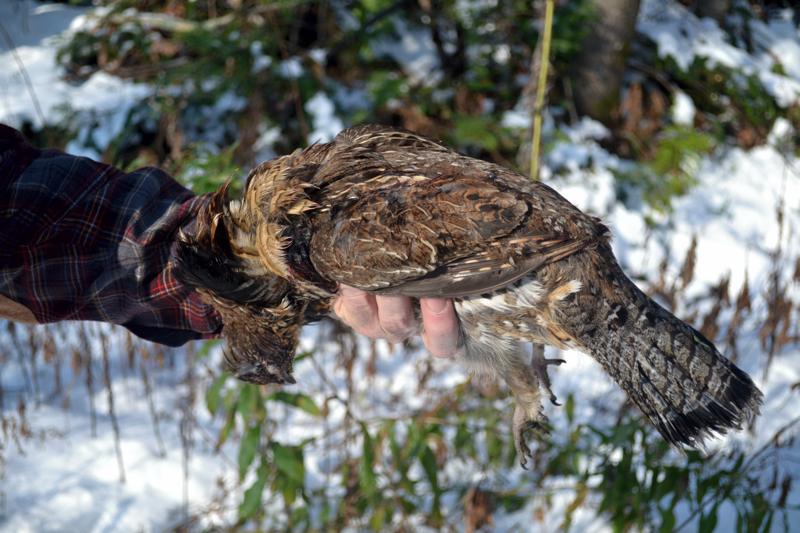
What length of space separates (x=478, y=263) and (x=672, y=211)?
201 inches

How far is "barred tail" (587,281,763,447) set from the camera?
206cm

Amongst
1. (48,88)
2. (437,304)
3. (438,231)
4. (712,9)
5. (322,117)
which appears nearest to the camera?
(438,231)

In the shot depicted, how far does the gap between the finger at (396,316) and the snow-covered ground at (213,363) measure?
1.08 metres

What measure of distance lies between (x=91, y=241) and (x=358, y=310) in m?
0.97

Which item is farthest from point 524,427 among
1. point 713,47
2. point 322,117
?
point 713,47

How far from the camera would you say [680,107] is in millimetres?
7457

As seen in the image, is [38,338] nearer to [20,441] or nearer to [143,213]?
[20,441]

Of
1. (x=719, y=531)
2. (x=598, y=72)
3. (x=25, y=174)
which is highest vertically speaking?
(x=25, y=174)

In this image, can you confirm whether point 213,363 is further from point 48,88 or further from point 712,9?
point 712,9

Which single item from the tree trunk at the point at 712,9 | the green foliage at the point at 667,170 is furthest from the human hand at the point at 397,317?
the tree trunk at the point at 712,9

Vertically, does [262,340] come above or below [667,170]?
above

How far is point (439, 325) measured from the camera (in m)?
2.27

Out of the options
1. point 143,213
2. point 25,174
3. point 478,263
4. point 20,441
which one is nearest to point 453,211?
point 478,263

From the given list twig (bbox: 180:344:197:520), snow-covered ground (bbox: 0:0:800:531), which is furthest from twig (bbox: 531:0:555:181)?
twig (bbox: 180:344:197:520)
